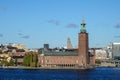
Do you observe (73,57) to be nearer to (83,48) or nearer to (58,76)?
(83,48)

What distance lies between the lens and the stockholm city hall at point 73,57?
124 m

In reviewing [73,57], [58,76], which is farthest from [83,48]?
[58,76]

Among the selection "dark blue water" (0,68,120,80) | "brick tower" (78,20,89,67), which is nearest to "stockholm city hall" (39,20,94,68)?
"brick tower" (78,20,89,67)

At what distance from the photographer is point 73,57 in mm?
128500

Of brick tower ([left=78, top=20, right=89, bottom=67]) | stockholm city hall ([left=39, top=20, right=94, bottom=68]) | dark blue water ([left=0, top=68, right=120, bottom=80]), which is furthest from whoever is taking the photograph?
stockholm city hall ([left=39, top=20, right=94, bottom=68])

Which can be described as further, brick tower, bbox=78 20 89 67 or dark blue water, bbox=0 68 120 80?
brick tower, bbox=78 20 89 67

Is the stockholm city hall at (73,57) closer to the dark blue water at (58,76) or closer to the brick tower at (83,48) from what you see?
the brick tower at (83,48)

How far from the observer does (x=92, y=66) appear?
130m

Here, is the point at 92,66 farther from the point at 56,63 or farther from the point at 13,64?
the point at 13,64

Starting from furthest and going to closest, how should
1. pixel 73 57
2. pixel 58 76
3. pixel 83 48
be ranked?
1. pixel 73 57
2. pixel 83 48
3. pixel 58 76

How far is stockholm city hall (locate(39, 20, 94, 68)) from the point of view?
12394 cm

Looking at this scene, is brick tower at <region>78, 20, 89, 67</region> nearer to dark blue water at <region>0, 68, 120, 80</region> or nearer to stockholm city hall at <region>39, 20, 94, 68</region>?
stockholm city hall at <region>39, 20, 94, 68</region>

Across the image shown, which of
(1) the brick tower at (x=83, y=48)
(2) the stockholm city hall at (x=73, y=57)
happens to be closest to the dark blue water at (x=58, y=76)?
(1) the brick tower at (x=83, y=48)

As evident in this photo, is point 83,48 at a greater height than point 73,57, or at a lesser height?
greater
